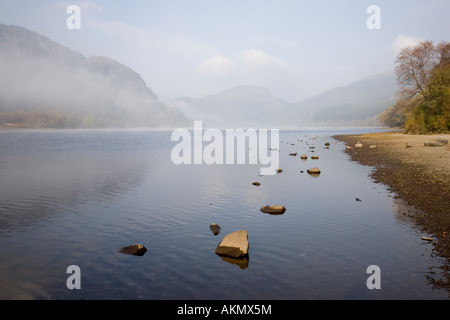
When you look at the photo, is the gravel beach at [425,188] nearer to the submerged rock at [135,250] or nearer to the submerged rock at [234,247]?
the submerged rock at [234,247]

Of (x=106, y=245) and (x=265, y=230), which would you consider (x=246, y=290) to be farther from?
(x=106, y=245)

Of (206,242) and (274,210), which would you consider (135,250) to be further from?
(274,210)

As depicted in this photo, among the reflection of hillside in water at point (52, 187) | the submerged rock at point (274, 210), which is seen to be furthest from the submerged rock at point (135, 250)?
the submerged rock at point (274, 210)

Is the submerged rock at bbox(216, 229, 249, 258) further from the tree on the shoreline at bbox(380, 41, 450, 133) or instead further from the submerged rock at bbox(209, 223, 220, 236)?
the tree on the shoreline at bbox(380, 41, 450, 133)

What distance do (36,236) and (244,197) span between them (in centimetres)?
1356

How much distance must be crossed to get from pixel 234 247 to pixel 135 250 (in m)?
4.09

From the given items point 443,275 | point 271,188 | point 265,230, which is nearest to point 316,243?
point 265,230

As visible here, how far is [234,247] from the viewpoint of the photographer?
11945 millimetres

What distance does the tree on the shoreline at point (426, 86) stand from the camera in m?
64.9

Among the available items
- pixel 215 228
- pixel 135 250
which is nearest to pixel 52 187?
pixel 135 250

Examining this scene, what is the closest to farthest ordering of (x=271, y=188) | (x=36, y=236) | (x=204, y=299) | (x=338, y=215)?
(x=204, y=299) → (x=36, y=236) → (x=338, y=215) → (x=271, y=188)

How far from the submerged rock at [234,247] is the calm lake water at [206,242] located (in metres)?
0.39

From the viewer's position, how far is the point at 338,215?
17438mm

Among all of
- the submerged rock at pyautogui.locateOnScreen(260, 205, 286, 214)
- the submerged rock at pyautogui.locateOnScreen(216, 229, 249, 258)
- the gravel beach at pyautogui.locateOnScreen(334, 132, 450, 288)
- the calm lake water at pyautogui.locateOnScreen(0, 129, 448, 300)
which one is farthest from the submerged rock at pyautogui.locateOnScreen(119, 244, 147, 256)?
the gravel beach at pyautogui.locateOnScreen(334, 132, 450, 288)
